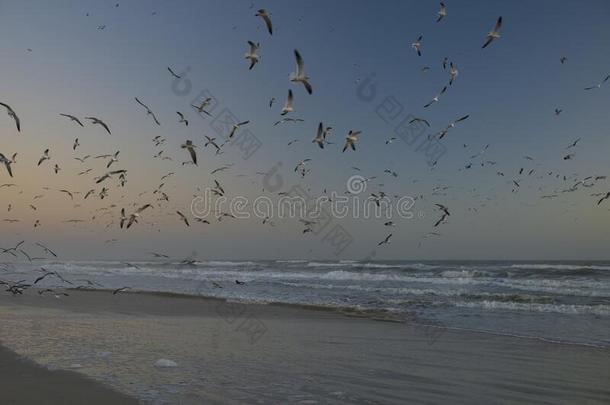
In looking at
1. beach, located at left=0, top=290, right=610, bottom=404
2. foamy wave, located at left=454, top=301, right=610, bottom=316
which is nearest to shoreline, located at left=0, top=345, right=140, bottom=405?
beach, located at left=0, top=290, right=610, bottom=404

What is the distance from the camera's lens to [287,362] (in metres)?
8.87

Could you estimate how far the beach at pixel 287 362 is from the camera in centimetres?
683

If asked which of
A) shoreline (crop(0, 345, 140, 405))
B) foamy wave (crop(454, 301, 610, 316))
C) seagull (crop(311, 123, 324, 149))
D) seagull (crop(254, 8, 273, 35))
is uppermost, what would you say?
seagull (crop(254, 8, 273, 35))

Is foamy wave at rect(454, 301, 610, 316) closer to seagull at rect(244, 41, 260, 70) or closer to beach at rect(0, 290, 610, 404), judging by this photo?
beach at rect(0, 290, 610, 404)

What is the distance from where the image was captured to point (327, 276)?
41.8 metres

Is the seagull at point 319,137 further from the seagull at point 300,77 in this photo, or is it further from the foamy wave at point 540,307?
the foamy wave at point 540,307

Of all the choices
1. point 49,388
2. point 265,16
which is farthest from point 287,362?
point 265,16

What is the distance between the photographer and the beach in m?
6.83

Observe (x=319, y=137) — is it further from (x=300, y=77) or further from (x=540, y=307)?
(x=540, y=307)

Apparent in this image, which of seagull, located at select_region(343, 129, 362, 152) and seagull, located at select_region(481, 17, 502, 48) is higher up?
seagull, located at select_region(481, 17, 502, 48)

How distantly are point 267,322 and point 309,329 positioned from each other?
71.9 inches

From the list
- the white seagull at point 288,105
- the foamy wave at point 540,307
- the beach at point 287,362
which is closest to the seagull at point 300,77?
the white seagull at point 288,105

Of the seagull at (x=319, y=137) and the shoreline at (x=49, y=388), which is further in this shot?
the seagull at (x=319, y=137)

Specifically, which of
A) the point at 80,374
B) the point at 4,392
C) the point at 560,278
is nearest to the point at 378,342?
the point at 80,374
